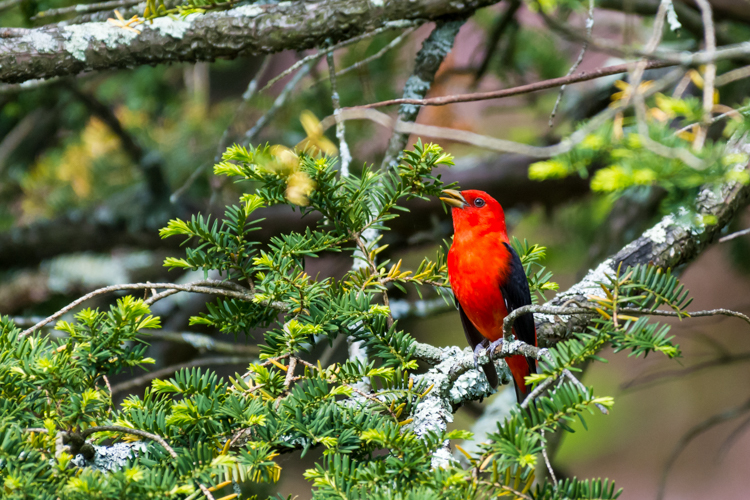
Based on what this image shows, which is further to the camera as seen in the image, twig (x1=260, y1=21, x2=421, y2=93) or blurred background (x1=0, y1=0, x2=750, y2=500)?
blurred background (x1=0, y1=0, x2=750, y2=500)

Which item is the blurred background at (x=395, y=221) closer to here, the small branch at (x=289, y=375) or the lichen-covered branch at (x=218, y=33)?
the lichen-covered branch at (x=218, y=33)

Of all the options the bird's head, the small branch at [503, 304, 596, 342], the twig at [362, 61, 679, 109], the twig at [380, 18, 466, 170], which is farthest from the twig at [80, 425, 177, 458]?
the bird's head

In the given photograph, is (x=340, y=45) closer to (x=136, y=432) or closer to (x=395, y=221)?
(x=136, y=432)

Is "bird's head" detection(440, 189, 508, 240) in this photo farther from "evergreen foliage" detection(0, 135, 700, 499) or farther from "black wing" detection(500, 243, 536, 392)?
"evergreen foliage" detection(0, 135, 700, 499)

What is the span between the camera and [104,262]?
516 centimetres

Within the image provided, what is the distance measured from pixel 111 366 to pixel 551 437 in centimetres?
261

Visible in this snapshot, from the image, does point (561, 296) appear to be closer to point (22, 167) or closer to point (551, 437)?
point (551, 437)

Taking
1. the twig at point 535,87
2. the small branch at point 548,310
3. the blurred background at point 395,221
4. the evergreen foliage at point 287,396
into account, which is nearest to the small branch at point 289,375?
the evergreen foliage at point 287,396

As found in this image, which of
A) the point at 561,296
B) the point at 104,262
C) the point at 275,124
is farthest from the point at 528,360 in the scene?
the point at 104,262

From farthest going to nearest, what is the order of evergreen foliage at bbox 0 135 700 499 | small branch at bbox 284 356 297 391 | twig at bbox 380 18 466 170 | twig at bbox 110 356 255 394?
1. twig at bbox 380 18 466 170
2. twig at bbox 110 356 255 394
3. small branch at bbox 284 356 297 391
4. evergreen foliage at bbox 0 135 700 499

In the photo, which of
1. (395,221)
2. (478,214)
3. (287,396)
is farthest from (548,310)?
(395,221)

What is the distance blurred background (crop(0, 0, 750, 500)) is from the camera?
3.62 metres

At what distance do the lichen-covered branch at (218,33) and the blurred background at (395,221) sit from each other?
105 centimetres

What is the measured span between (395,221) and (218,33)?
6.52 feet
